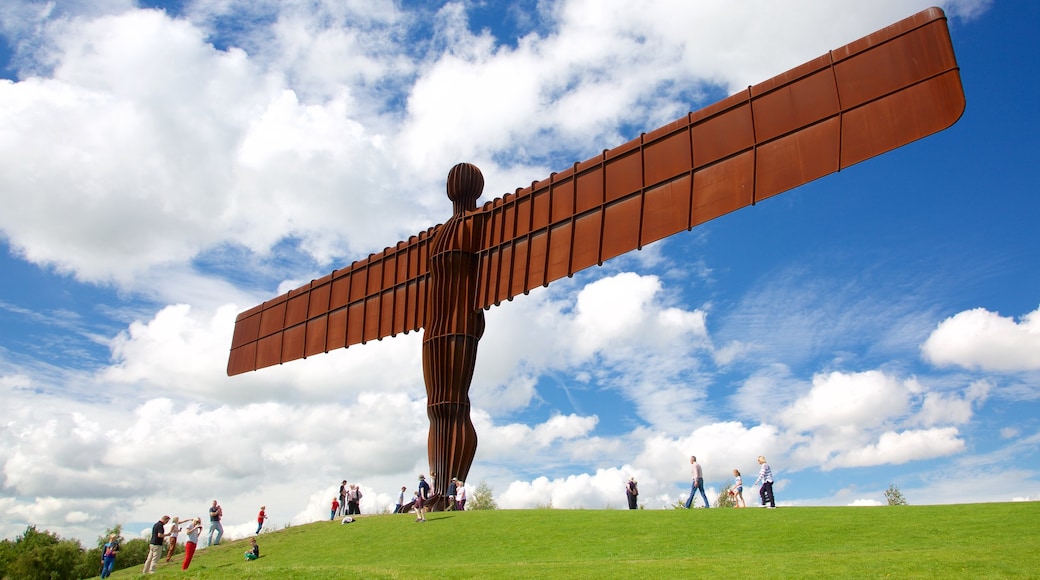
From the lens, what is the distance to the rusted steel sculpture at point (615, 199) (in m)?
13.8

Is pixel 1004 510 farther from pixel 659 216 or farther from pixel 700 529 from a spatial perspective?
pixel 659 216

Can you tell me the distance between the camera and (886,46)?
45.8 feet

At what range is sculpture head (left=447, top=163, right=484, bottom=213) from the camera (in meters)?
21.0

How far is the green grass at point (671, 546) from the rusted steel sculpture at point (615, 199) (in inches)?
149

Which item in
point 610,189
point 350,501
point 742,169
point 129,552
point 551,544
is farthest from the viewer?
Result: point 129,552

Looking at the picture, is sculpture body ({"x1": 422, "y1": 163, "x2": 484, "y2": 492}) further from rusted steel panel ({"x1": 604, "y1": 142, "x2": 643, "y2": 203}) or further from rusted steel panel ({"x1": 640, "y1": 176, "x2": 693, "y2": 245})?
rusted steel panel ({"x1": 640, "y1": 176, "x2": 693, "y2": 245})

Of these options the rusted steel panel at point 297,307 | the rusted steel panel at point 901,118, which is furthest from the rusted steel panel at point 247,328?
the rusted steel panel at point 901,118

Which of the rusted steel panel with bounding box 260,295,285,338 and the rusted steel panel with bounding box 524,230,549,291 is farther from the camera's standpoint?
the rusted steel panel with bounding box 260,295,285,338

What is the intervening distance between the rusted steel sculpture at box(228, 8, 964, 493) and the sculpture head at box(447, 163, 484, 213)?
39mm

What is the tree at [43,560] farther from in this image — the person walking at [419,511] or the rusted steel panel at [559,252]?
the rusted steel panel at [559,252]

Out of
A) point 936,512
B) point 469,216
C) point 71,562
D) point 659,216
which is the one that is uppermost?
point 469,216

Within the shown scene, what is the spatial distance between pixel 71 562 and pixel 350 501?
26.9 m

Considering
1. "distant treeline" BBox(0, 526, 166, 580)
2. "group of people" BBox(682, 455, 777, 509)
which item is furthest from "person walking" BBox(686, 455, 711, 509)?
"distant treeline" BBox(0, 526, 166, 580)

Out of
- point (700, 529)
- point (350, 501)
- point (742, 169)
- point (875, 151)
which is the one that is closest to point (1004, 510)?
point (700, 529)
